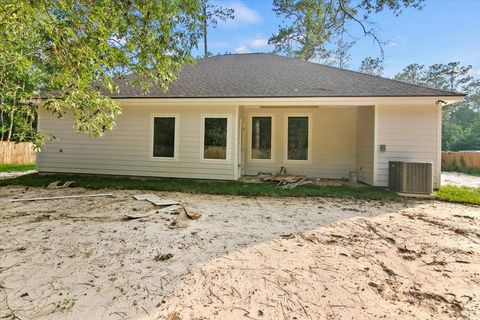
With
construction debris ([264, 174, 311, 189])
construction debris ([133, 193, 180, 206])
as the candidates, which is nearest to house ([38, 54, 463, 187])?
construction debris ([264, 174, 311, 189])

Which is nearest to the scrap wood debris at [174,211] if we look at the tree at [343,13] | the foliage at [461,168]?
the tree at [343,13]

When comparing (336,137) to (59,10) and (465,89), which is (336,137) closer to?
(59,10)

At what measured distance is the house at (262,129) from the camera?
22.4 feet

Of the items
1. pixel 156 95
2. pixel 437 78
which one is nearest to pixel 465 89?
pixel 437 78

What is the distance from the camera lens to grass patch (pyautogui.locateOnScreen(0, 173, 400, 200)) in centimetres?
607

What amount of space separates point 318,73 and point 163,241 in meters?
8.24

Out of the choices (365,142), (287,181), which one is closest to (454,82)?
(365,142)

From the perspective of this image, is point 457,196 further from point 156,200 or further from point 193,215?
point 156,200

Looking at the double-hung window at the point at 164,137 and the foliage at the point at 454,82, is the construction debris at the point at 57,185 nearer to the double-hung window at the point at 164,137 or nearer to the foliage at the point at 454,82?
the double-hung window at the point at 164,137

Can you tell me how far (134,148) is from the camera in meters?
8.18

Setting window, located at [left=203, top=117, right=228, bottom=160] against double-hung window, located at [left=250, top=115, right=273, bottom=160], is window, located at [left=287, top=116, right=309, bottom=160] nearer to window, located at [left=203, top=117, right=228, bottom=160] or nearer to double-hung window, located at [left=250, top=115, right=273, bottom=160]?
double-hung window, located at [left=250, top=115, right=273, bottom=160]

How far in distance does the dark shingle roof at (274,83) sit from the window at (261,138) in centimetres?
140

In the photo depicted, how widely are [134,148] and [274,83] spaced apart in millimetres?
5032

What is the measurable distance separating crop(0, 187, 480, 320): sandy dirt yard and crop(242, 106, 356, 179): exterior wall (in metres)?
4.14
